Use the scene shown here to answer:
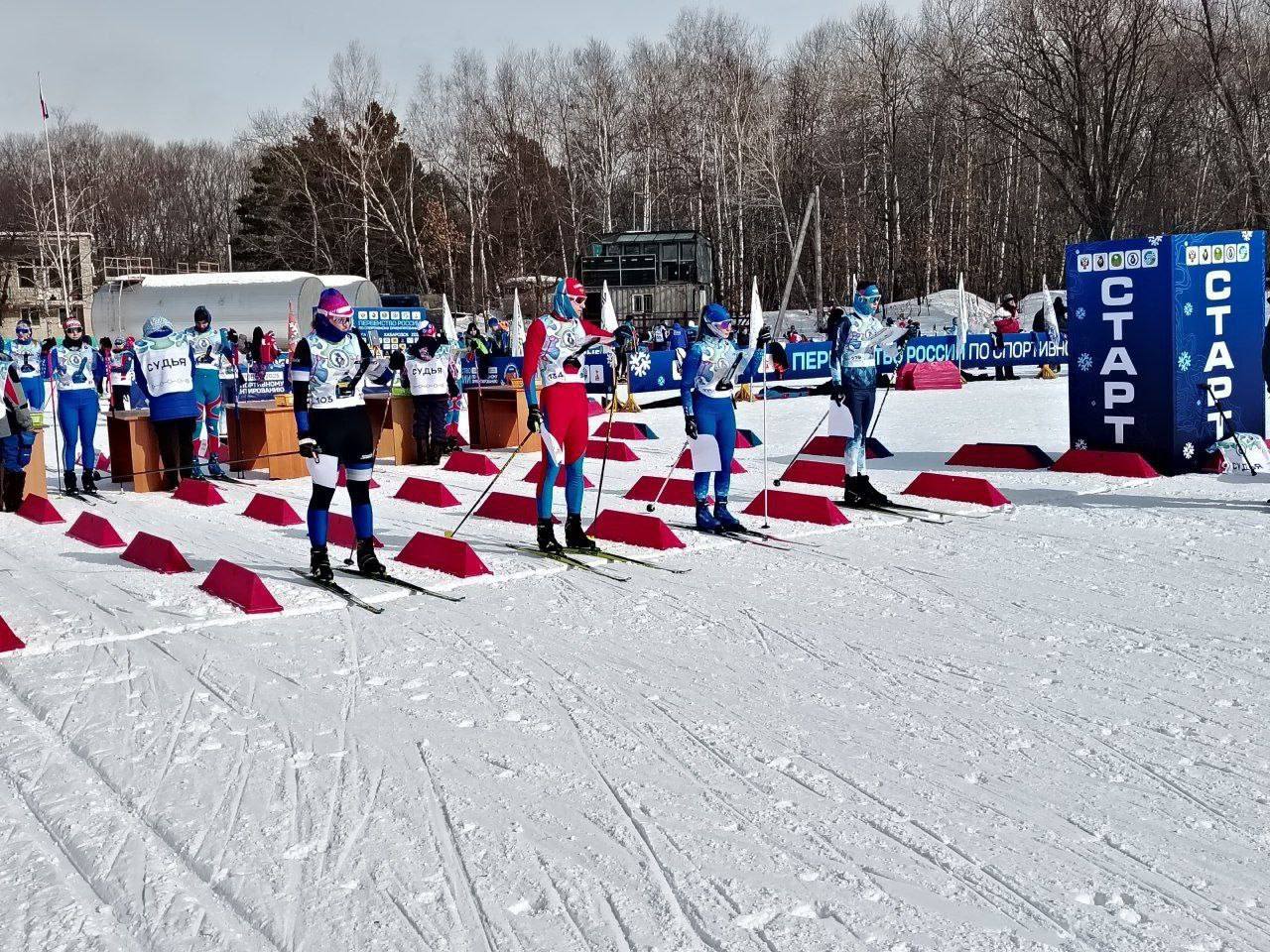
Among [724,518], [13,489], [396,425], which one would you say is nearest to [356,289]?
[396,425]

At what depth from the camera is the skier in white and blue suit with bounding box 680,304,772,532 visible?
346 inches

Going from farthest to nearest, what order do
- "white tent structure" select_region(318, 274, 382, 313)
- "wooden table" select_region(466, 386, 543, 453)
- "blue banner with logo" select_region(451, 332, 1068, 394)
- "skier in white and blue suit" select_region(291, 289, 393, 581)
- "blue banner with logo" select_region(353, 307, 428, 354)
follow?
"white tent structure" select_region(318, 274, 382, 313) → "blue banner with logo" select_region(353, 307, 428, 354) → "blue banner with logo" select_region(451, 332, 1068, 394) → "wooden table" select_region(466, 386, 543, 453) → "skier in white and blue suit" select_region(291, 289, 393, 581)

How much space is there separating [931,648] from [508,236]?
47786 millimetres

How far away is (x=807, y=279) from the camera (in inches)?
1939

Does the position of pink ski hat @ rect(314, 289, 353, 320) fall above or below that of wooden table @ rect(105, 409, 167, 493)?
above

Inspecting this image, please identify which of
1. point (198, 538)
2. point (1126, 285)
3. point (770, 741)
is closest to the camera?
point (770, 741)

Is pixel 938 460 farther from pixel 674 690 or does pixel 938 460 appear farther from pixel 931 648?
pixel 674 690

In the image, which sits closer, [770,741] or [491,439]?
[770,741]

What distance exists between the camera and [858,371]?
32.8 feet

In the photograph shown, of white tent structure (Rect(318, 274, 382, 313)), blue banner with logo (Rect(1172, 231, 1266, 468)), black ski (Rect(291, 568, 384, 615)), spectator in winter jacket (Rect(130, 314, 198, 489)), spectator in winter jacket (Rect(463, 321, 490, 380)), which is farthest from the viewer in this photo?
white tent structure (Rect(318, 274, 382, 313))

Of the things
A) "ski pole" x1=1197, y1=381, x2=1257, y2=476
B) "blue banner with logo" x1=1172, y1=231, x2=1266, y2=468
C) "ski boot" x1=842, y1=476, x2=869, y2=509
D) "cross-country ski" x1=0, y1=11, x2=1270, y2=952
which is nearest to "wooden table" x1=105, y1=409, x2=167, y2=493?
"cross-country ski" x1=0, y1=11, x2=1270, y2=952

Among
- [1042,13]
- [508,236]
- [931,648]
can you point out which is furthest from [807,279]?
[931,648]

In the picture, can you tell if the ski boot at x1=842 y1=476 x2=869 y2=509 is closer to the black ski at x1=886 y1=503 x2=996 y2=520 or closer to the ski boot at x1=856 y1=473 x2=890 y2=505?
the ski boot at x1=856 y1=473 x2=890 y2=505

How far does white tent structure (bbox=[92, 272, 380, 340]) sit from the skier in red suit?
32611 mm
